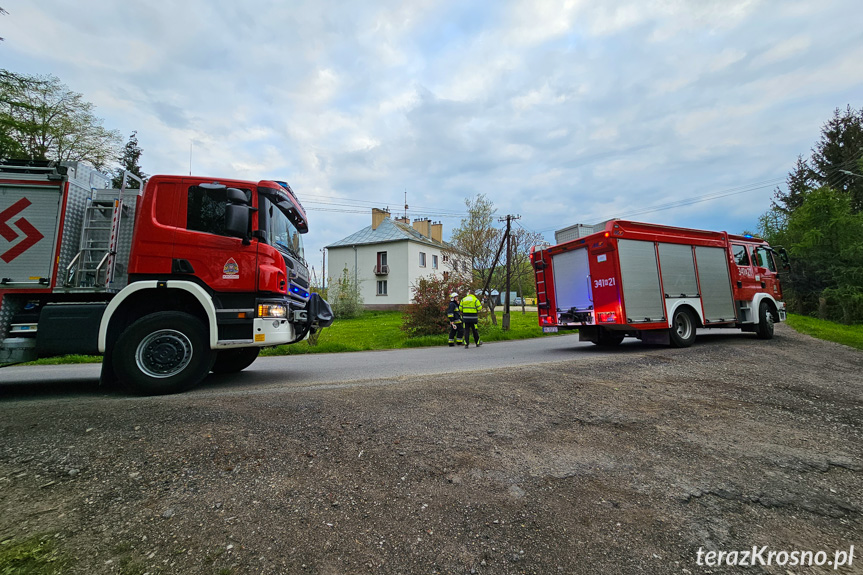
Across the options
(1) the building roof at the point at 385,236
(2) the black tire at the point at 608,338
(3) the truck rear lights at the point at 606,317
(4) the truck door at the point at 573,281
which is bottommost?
(2) the black tire at the point at 608,338

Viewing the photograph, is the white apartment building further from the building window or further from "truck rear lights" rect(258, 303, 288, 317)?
"truck rear lights" rect(258, 303, 288, 317)

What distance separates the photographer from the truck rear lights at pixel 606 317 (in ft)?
30.6

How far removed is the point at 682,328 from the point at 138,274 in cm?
1161

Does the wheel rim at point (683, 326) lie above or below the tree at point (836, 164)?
below

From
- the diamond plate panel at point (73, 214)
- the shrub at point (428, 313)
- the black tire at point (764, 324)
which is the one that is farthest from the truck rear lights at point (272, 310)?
the black tire at point (764, 324)

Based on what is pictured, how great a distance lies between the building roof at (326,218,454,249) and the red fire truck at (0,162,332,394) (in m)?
33.5

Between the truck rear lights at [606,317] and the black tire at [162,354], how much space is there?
27.5 ft

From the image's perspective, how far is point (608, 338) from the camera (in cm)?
1098

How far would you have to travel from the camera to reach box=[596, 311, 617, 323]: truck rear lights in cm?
933

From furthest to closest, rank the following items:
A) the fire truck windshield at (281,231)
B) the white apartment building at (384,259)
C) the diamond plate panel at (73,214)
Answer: the white apartment building at (384,259)
the fire truck windshield at (281,231)
the diamond plate panel at (73,214)

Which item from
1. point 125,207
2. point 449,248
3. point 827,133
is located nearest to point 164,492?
point 125,207

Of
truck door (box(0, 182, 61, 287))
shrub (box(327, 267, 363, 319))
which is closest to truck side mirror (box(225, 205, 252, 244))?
truck door (box(0, 182, 61, 287))

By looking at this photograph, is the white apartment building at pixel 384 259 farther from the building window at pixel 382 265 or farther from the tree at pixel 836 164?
the tree at pixel 836 164

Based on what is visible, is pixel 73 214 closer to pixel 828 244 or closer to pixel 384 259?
pixel 384 259
